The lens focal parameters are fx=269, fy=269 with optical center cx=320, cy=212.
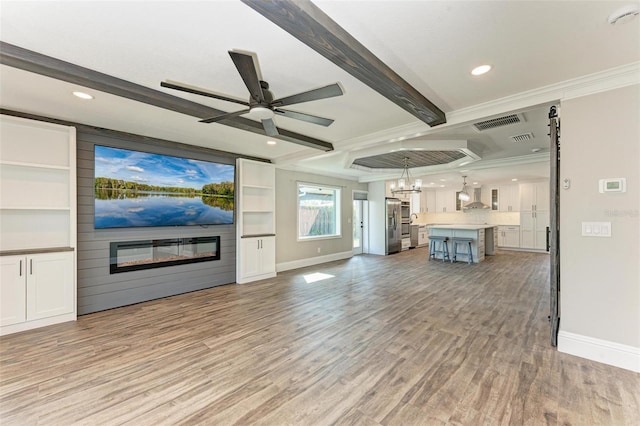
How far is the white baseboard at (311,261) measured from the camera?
665 cm

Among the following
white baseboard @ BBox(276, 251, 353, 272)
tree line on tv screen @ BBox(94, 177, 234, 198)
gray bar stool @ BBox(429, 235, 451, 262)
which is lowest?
white baseboard @ BBox(276, 251, 353, 272)

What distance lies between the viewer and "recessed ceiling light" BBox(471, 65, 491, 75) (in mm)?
2336

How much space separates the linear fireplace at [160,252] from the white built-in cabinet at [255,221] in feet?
1.80

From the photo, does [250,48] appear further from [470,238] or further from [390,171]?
[470,238]

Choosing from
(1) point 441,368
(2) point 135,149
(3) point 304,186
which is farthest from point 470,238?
(2) point 135,149

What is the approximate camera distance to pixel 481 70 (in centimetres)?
238

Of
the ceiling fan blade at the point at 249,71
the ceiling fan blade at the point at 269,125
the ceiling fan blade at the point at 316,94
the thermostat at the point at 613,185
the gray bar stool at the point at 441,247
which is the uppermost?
the ceiling fan blade at the point at 249,71

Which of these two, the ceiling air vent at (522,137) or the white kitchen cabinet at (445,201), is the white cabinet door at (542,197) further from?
the ceiling air vent at (522,137)

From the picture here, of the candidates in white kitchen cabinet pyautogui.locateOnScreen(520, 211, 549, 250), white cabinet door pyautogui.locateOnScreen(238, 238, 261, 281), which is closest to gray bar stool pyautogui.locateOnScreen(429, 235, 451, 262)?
white kitchen cabinet pyautogui.locateOnScreen(520, 211, 549, 250)

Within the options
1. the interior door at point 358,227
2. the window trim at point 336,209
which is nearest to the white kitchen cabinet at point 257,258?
the window trim at point 336,209

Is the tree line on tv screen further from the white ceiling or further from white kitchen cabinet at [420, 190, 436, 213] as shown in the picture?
white kitchen cabinet at [420, 190, 436, 213]

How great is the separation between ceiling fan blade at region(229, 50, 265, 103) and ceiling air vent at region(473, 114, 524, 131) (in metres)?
2.88

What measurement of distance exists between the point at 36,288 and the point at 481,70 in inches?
215

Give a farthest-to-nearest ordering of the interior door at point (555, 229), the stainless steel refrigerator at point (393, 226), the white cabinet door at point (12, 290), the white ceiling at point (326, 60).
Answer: the stainless steel refrigerator at point (393, 226) < the white cabinet door at point (12, 290) < the interior door at point (555, 229) < the white ceiling at point (326, 60)
